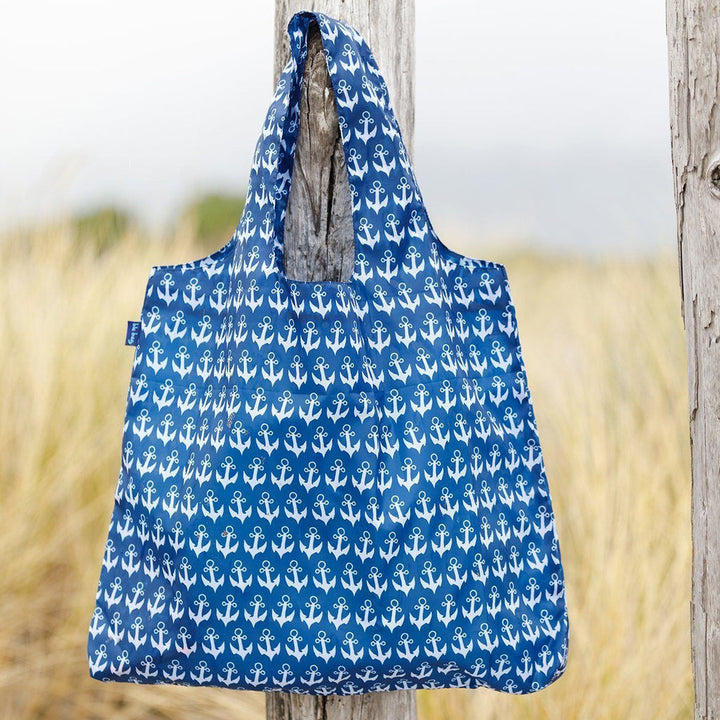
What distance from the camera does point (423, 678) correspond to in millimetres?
1275

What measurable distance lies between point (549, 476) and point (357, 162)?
5.34 feet

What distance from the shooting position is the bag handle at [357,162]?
130 centimetres

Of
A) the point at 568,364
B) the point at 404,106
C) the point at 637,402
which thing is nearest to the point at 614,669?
the point at 637,402

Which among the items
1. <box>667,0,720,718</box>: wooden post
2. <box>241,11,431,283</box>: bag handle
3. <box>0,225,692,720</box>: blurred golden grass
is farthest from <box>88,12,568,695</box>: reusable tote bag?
<box>0,225,692,720</box>: blurred golden grass

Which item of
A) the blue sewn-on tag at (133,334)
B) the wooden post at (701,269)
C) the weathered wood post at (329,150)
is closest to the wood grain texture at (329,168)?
the weathered wood post at (329,150)

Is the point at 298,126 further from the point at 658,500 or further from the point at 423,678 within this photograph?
the point at 658,500

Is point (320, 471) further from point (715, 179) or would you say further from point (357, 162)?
point (715, 179)

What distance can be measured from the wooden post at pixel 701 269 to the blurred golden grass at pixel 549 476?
796 mm

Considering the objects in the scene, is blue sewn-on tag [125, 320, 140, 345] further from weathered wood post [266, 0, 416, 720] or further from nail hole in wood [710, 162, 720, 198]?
nail hole in wood [710, 162, 720, 198]

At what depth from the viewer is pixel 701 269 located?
4.33 feet

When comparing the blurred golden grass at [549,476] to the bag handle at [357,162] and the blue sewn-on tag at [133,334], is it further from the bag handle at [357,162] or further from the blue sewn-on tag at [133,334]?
the bag handle at [357,162]

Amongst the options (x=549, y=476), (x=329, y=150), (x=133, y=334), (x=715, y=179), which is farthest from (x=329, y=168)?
(x=549, y=476)

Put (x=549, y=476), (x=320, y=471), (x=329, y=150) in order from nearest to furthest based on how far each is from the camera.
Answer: (x=320, y=471), (x=329, y=150), (x=549, y=476)

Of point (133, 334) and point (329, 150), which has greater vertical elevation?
point (329, 150)
